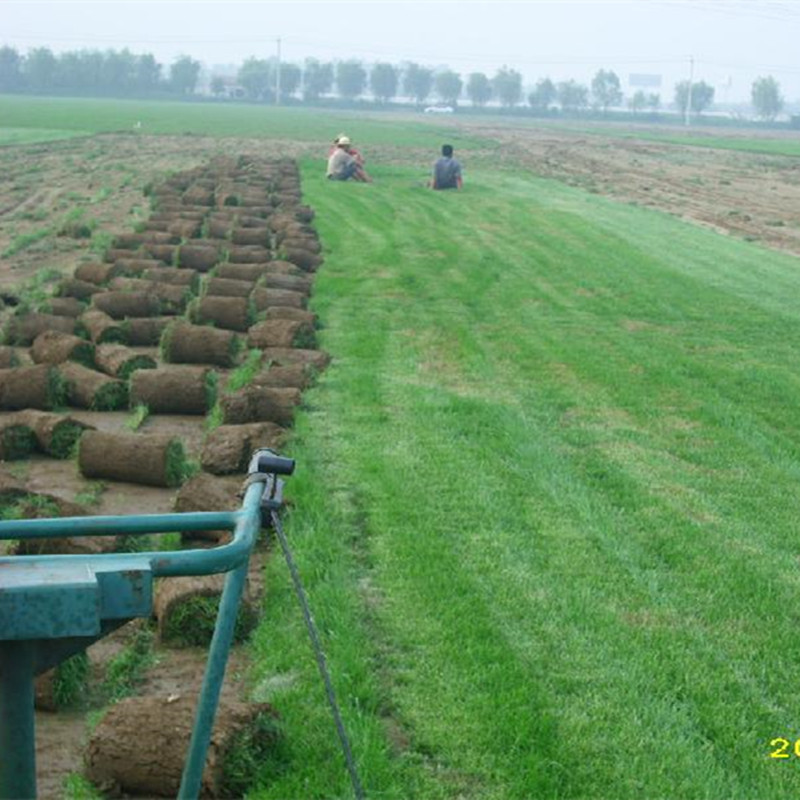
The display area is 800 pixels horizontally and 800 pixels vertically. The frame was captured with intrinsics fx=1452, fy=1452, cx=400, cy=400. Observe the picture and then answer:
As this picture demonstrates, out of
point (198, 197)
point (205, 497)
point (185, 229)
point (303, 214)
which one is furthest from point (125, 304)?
point (198, 197)

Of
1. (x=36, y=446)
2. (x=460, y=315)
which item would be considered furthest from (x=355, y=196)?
(x=36, y=446)

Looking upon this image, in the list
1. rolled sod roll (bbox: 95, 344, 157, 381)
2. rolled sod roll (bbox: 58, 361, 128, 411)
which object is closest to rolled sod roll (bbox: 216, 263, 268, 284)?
rolled sod roll (bbox: 95, 344, 157, 381)

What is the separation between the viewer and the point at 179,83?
190m

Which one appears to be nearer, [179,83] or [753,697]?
[753,697]

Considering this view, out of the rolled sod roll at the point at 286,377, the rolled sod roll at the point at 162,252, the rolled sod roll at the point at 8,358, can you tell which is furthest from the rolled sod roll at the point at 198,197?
the rolled sod roll at the point at 286,377

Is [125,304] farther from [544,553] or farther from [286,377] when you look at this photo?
[544,553]

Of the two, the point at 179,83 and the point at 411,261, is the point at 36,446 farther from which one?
the point at 179,83

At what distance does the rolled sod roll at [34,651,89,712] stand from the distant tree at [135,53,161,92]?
18037cm

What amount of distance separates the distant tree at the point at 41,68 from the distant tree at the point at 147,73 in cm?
1232

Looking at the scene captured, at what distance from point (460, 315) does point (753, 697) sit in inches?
401

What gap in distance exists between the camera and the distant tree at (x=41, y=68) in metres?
167

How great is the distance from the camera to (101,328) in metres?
14.0

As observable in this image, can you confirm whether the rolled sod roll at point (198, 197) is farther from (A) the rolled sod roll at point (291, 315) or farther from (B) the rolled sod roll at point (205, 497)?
(B) the rolled sod roll at point (205, 497)

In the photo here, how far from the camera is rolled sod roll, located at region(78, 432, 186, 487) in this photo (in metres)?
9.55
